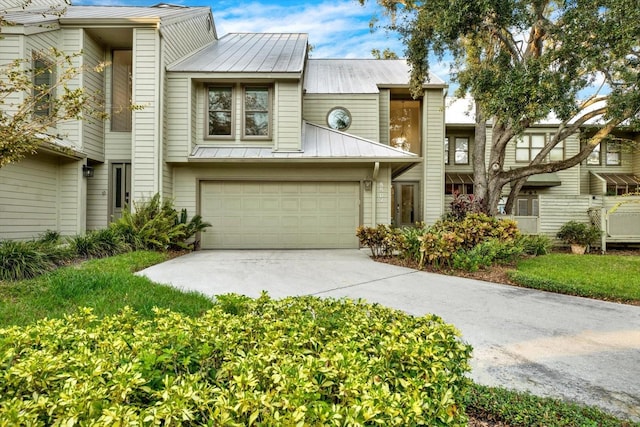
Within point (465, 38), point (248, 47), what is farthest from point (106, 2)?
point (465, 38)

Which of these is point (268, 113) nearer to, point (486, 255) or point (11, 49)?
point (11, 49)

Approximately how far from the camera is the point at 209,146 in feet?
34.2

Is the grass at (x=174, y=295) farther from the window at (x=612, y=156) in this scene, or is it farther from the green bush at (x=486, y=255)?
the window at (x=612, y=156)

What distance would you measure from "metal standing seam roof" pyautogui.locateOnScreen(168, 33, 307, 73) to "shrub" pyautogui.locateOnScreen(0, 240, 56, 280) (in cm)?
633

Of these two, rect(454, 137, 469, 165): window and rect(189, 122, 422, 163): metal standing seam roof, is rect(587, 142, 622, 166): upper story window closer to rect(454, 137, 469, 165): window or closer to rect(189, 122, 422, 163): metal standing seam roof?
rect(454, 137, 469, 165): window

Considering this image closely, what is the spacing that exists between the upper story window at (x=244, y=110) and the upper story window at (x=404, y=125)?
5.52 m

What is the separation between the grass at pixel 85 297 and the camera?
3.71 m

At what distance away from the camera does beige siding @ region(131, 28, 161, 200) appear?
9.55 meters

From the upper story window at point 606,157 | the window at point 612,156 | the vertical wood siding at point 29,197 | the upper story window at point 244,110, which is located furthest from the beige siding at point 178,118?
the window at point 612,156

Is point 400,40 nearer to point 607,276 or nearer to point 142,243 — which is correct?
point 607,276

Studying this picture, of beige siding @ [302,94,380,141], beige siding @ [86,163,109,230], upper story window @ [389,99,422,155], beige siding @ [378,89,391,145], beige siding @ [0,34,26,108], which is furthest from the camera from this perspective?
upper story window @ [389,99,422,155]

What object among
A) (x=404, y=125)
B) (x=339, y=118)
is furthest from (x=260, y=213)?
(x=404, y=125)

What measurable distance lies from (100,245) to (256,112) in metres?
5.53

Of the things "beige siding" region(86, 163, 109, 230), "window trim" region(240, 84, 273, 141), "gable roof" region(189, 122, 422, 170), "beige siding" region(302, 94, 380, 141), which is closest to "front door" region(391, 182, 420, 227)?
"beige siding" region(302, 94, 380, 141)
